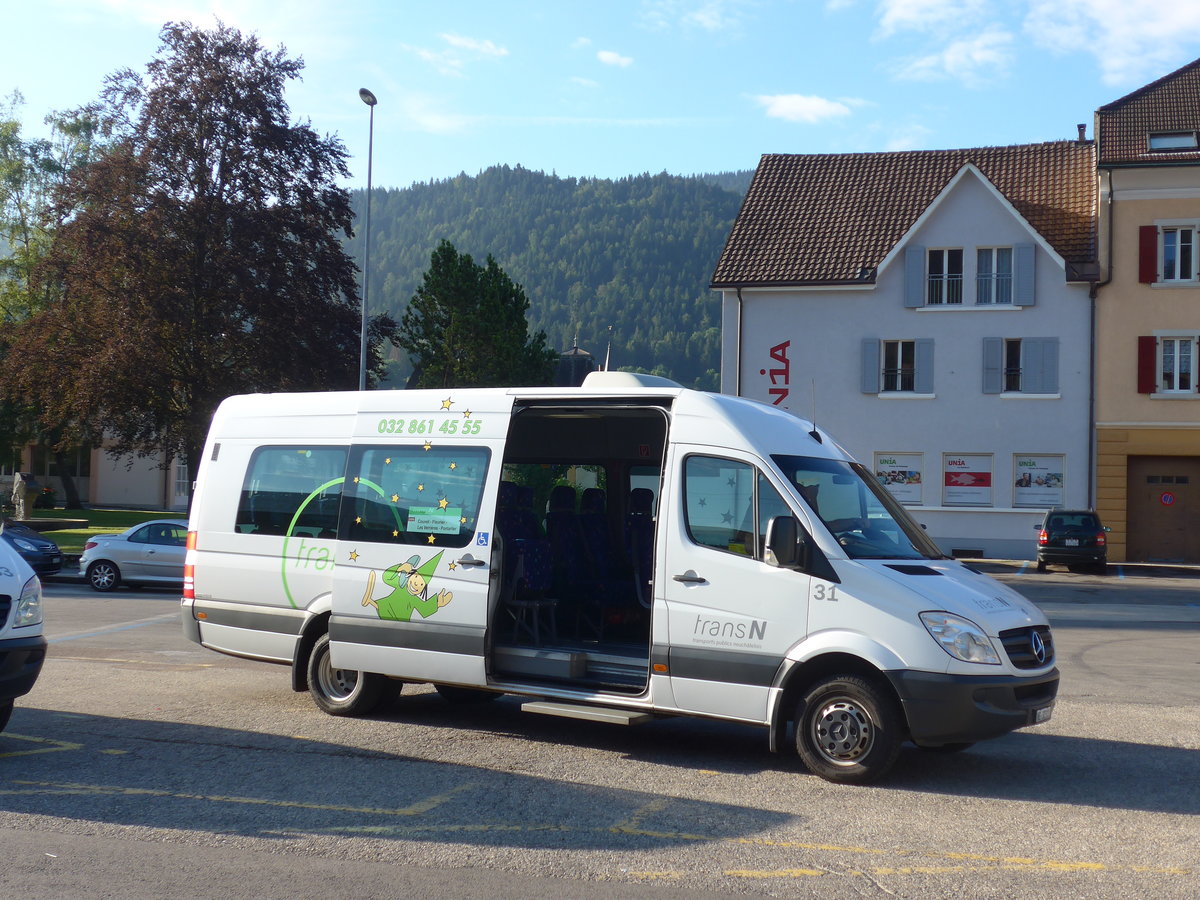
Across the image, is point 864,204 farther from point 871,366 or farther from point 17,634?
point 17,634

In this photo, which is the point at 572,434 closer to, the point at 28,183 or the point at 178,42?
the point at 178,42

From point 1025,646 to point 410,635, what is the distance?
4328 millimetres

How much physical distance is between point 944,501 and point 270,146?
843 inches

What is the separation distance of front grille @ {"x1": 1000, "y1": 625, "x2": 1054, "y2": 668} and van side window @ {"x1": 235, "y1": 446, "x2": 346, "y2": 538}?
518 centimetres

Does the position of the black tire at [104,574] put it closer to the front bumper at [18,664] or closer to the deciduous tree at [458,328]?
the front bumper at [18,664]

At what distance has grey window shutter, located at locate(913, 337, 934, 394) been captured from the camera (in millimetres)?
36219

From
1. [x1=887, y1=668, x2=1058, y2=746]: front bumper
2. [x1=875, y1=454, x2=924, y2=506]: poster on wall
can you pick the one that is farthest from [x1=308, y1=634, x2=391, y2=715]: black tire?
[x1=875, y1=454, x2=924, y2=506]: poster on wall

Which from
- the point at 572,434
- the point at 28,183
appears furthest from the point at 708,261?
the point at 572,434

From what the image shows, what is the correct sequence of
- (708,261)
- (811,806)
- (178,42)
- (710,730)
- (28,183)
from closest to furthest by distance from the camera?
(811,806) < (710,730) < (178,42) < (28,183) < (708,261)

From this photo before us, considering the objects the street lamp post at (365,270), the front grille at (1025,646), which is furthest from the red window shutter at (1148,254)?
the front grille at (1025,646)

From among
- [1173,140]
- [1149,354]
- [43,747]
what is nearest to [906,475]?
[1149,354]

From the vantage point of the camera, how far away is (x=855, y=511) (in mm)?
Answer: 8359

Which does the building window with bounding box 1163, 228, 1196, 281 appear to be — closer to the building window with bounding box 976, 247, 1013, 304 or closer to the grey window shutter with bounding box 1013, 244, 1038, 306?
the grey window shutter with bounding box 1013, 244, 1038, 306

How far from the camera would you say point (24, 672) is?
25.8 feet
